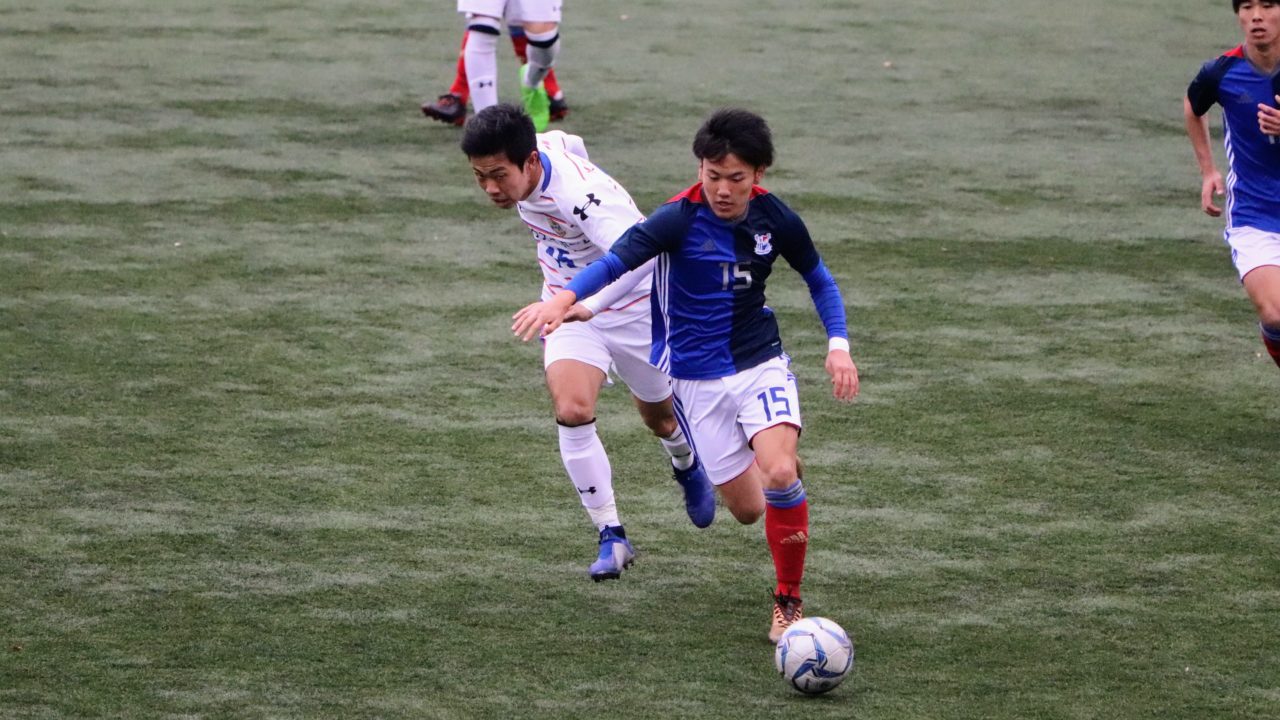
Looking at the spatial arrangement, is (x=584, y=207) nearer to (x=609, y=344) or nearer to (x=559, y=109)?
(x=609, y=344)

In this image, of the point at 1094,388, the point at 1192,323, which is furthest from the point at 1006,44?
the point at 1094,388

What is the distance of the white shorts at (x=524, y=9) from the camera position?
11461 mm

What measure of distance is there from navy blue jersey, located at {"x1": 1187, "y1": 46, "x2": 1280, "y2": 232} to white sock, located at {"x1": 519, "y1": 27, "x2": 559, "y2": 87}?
538 cm

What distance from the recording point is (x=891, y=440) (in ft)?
23.2

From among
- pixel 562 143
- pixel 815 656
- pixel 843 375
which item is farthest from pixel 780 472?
pixel 562 143

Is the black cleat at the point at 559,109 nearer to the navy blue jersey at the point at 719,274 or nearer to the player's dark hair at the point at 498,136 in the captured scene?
the player's dark hair at the point at 498,136

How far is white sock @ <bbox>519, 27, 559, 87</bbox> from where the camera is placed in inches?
452

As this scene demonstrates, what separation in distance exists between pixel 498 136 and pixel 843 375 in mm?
1381

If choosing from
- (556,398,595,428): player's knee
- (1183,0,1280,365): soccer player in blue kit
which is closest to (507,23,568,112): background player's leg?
(1183,0,1280,365): soccer player in blue kit

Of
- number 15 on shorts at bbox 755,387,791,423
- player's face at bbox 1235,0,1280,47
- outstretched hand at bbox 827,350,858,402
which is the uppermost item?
player's face at bbox 1235,0,1280,47

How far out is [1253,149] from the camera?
6.85 metres

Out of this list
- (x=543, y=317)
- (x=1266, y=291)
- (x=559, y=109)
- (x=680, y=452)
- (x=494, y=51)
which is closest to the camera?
(x=543, y=317)

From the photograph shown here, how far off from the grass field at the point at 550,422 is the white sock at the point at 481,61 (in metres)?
0.47

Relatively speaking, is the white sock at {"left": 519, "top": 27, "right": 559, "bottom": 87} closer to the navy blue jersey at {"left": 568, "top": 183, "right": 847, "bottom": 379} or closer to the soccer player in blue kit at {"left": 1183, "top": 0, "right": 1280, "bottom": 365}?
the soccer player in blue kit at {"left": 1183, "top": 0, "right": 1280, "bottom": 365}
